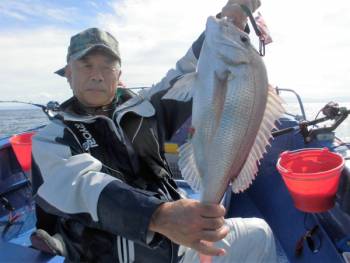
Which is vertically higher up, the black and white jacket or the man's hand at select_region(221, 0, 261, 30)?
the man's hand at select_region(221, 0, 261, 30)

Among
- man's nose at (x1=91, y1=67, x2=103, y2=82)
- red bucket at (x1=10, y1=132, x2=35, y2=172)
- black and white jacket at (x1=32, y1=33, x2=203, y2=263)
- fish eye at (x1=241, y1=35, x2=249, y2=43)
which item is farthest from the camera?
red bucket at (x1=10, y1=132, x2=35, y2=172)

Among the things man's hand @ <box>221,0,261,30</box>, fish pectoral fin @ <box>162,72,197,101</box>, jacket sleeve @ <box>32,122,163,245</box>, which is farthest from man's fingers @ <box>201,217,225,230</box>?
man's hand @ <box>221,0,261,30</box>

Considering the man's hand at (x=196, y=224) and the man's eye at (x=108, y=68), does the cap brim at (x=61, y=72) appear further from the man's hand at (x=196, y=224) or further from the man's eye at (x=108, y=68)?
the man's hand at (x=196, y=224)

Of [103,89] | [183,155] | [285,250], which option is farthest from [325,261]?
[103,89]

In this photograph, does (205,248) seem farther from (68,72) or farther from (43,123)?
(43,123)

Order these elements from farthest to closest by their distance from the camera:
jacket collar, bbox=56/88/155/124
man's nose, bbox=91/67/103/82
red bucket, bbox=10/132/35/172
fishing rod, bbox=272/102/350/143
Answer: red bucket, bbox=10/132/35/172 → fishing rod, bbox=272/102/350/143 → man's nose, bbox=91/67/103/82 → jacket collar, bbox=56/88/155/124

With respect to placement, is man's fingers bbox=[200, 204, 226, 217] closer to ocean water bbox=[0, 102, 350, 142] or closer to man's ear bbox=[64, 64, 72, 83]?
ocean water bbox=[0, 102, 350, 142]

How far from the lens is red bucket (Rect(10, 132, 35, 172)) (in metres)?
4.66

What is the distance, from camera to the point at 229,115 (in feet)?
5.02

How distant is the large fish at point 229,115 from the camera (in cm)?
153

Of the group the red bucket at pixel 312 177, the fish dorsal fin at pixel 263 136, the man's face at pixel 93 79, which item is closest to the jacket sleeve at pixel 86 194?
the fish dorsal fin at pixel 263 136

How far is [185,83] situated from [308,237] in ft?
8.83

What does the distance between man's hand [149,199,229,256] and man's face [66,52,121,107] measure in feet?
4.89

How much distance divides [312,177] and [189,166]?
155 cm
